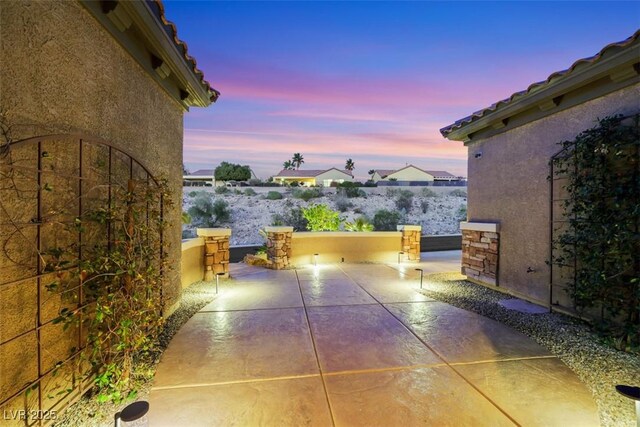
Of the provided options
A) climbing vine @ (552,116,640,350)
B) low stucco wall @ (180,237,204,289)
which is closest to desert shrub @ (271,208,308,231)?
low stucco wall @ (180,237,204,289)

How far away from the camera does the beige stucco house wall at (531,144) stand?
13.0ft

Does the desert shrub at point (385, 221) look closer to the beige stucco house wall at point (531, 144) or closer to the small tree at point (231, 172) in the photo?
the beige stucco house wall at point (531, 144)

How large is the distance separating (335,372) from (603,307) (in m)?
3.78

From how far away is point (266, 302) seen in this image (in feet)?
17.7

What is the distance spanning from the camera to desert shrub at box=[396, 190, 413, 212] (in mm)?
24062

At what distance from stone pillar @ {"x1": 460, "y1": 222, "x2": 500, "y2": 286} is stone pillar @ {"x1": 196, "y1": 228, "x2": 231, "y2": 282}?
593cm

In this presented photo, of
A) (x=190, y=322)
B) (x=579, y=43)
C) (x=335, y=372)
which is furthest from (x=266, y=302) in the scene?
(x=579, y=43)

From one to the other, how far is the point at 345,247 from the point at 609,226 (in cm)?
655

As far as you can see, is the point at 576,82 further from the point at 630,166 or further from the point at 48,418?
the point at 48,418

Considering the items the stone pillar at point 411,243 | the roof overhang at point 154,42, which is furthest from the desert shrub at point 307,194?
the roof overhang at point 154,42

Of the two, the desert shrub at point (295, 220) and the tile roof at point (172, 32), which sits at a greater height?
the tile roof at point (172, 32)

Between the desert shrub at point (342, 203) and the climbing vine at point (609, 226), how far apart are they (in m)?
18.6

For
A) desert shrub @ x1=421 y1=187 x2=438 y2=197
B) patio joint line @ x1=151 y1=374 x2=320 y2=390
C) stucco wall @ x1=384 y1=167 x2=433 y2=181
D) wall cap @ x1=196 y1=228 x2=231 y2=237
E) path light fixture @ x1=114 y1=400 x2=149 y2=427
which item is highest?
stucco wall @ x1=384 y1=167 x2=433 y2=181

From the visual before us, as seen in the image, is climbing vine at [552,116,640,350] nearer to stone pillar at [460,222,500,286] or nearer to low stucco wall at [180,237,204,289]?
stone pillar at [460,222,500,286]
